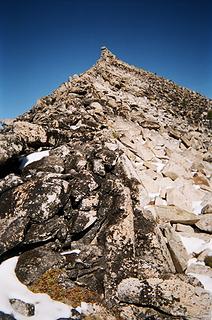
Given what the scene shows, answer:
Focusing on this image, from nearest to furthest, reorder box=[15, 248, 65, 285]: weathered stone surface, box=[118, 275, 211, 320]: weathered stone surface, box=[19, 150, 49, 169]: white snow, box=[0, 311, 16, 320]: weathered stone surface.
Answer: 1. box=[0, 311, 16, 320]: weathered stone surface
2. box=[118, 275, 211, 320]: weathered stone surface
3. box=[15, 248, 65, 285]: weathered stone surface
4. box=[19, 150, 49, 169]: white snow

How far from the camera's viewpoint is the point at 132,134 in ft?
88.7

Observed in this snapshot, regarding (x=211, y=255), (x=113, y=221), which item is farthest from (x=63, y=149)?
(x=211, y=255)

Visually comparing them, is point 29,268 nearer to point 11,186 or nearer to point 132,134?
point 11,186

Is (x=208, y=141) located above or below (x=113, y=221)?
above

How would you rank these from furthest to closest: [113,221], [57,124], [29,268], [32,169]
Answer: [57,124]
[32,169]
[113,221]
[29,268]

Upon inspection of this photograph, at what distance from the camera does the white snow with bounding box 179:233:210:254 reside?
1588cm

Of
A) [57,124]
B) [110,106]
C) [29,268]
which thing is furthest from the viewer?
[110,106]

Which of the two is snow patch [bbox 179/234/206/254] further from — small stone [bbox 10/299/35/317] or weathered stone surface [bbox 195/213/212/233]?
small stone [bbox 10/299/35/317]

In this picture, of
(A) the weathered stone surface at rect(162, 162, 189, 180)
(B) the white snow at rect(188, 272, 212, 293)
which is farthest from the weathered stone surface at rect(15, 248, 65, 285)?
(A) the weathered stone surface at rect(162, 162, 189, 180)

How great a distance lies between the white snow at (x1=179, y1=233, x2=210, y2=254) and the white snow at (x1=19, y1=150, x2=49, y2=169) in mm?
8542

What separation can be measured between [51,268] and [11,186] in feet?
14.3

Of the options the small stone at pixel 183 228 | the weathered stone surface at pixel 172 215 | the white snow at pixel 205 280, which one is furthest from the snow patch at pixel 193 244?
the white snow at pixel 205 280

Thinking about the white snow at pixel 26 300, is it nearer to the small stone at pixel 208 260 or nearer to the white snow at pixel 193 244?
the small stone at pixel 208 260

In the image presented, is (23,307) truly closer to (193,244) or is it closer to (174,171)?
(193,244)
